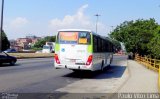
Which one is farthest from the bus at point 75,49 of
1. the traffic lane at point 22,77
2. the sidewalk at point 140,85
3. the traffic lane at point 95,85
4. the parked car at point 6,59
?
the parked car at point 6,59

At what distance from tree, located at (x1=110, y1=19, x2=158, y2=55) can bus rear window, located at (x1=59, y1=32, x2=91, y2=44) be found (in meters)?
38.4

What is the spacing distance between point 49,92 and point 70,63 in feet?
25.4

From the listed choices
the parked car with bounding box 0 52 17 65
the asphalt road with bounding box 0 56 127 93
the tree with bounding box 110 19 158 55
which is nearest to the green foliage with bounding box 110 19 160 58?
the tree with bounding box 110 19 158 55

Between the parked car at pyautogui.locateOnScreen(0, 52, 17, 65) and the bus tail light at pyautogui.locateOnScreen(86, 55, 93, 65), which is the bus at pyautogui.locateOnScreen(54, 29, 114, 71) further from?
the parked car at pyautogui.locateOnScreen(0, 52, 17, 65)

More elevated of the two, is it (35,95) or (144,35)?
(144,35)

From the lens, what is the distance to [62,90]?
15.0 m

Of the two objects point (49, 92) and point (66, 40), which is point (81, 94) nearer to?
point (49, 92)

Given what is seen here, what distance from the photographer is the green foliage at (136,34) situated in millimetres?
62866

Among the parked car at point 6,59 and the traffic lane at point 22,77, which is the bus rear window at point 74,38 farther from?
the parked car at point 6,59

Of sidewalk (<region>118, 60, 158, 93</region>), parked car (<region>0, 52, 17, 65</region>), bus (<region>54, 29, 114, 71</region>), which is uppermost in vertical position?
bus (<region>54, 29, 114, 71</region>)

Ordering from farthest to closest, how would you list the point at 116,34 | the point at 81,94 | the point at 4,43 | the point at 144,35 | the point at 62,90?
the point at 4,43
the point at 116,34
the point at 144,35
the point at 62,90
the point at 81,94

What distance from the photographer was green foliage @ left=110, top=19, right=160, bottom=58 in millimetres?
62866

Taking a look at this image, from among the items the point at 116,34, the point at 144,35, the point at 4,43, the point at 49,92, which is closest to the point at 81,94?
the point at 49,92

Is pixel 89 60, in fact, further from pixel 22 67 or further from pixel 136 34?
pixel 136 34
